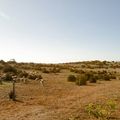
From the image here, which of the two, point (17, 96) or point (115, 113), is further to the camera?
point (17, 96)

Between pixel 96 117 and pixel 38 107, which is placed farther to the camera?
pixel 38 107

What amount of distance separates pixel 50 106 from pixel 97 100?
139 inches

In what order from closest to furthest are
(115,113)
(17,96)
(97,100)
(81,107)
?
1. (115,113)
2. (81,107)
3. (97,100)
4. (17,96)

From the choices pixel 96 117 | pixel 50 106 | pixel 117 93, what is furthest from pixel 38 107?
pixel 117 93

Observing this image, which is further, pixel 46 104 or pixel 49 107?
pixel 46 104

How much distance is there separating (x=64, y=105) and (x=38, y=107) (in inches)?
65.9

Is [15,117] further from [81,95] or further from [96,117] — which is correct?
[81,95]

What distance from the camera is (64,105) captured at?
18906mm

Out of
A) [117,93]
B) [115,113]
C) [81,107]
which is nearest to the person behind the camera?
[115,113]

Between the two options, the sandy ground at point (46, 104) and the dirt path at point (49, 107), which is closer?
the dirt path at point (49, 107)

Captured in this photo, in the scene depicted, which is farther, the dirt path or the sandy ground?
the sandy ground

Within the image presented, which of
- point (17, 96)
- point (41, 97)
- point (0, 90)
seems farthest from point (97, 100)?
point (0, 90)

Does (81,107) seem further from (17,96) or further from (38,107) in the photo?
(17,96)

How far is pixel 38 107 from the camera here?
18.1 metres
